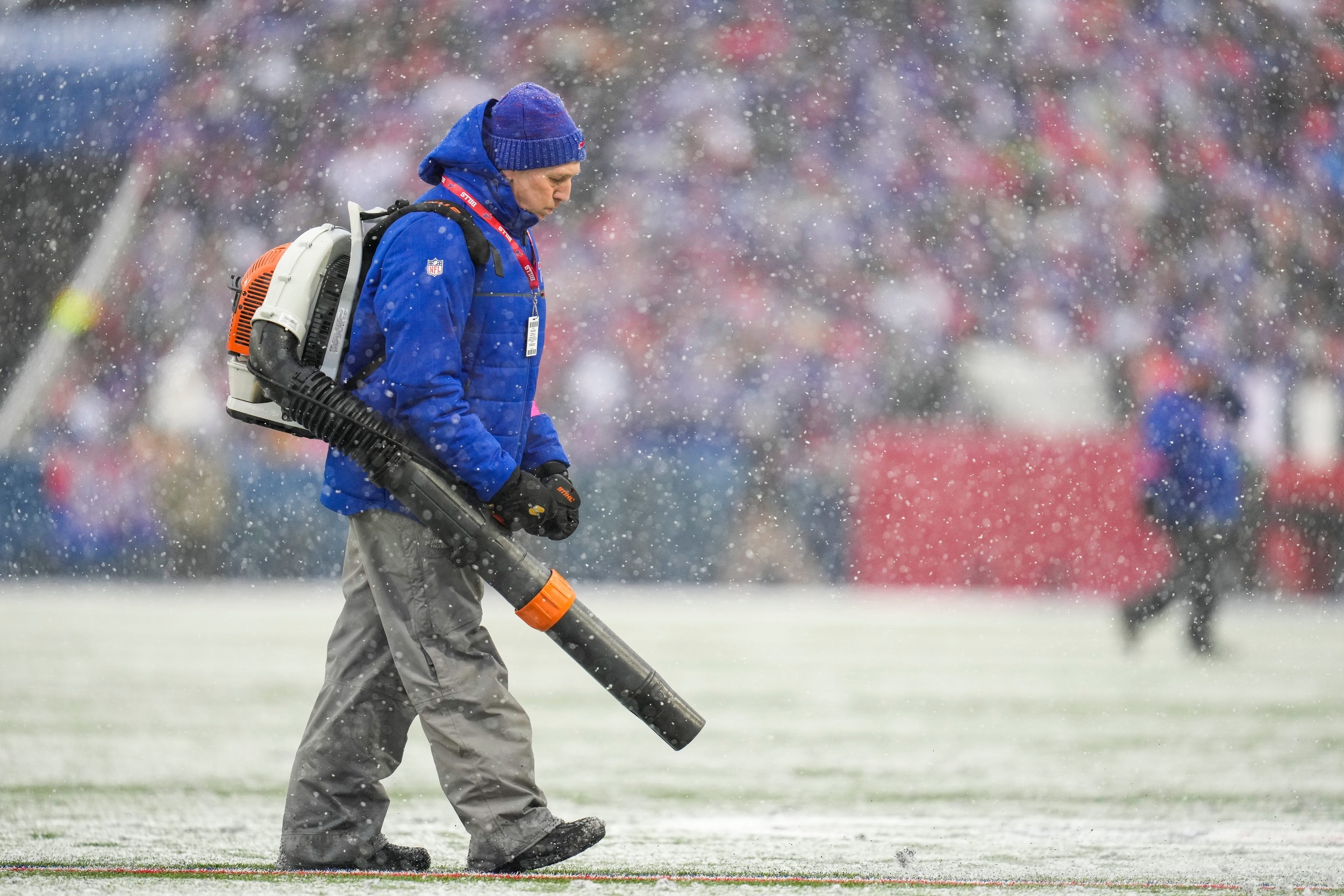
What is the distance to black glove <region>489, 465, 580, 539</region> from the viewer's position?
11.7 ft

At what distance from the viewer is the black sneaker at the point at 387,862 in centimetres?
373

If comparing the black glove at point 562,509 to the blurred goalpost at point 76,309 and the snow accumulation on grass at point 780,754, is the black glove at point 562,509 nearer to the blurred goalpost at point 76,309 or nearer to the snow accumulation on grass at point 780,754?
the snow accumulation on grass at point 780,754

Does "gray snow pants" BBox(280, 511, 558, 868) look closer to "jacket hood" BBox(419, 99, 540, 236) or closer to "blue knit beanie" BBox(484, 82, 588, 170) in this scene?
"jacket hood" BBox(419, 99, 540, 236)

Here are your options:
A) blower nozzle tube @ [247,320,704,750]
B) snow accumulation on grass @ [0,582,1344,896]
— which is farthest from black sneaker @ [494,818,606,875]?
blower nozzle tube @ [247,320,704,750]

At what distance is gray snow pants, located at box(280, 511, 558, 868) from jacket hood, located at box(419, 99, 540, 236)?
63 cm

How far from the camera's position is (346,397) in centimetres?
355

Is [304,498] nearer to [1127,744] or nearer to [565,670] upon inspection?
[565,670]

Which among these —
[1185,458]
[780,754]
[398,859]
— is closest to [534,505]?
[398,859]

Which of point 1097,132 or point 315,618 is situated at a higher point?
point 1097,132

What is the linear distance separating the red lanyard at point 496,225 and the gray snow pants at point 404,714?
21.4 inches

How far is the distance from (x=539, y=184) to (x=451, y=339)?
0.41m

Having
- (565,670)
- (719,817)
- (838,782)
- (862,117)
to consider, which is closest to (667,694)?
(719,817)

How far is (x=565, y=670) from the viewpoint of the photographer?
887 cm

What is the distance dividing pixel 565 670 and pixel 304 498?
5652 millimetres
